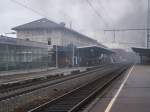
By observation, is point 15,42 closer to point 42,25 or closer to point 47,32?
point 47,32

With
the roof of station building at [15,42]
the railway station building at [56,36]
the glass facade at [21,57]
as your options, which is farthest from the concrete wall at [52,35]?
the roof of station building at [15,42]

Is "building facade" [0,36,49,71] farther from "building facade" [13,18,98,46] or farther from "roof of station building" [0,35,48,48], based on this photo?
"building facade" [13,18,98,46]

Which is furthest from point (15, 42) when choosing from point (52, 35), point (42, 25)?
point (42, 25)

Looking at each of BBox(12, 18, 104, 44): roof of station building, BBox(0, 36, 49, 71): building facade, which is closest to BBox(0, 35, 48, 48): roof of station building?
BBox(0, 36, 49, 71): building facade

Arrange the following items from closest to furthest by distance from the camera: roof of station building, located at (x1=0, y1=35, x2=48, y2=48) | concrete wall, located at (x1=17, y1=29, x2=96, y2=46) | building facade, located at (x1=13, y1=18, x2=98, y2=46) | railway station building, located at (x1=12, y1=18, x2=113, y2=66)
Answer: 1. roof of station building, located at (x1=0, y1=35, x2=48, y2=48)
2. railway station building, located at (x1=12, y1=18, x2=113, y2=66)
3. building facade, located at (x1=13, y1=18, x2=98, y2=46)
4. concrete wall, located at (x1=17, y1=29, x2=96, y2=46)

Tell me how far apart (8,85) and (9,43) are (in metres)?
22.9

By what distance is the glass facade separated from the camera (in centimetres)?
4960

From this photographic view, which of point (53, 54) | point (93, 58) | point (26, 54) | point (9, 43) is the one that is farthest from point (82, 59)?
point (9, 43)

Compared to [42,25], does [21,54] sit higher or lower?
lower

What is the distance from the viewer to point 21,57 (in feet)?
184

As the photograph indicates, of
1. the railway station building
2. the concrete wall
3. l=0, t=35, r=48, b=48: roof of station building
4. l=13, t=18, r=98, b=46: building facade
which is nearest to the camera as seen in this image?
l=0, t=35, r=48, b=48: roof of station building

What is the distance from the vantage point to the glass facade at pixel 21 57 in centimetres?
4960

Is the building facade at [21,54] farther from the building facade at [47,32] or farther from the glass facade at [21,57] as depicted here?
the building facade at [47,32]

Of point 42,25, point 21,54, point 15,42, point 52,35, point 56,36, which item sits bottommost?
point 21,54
